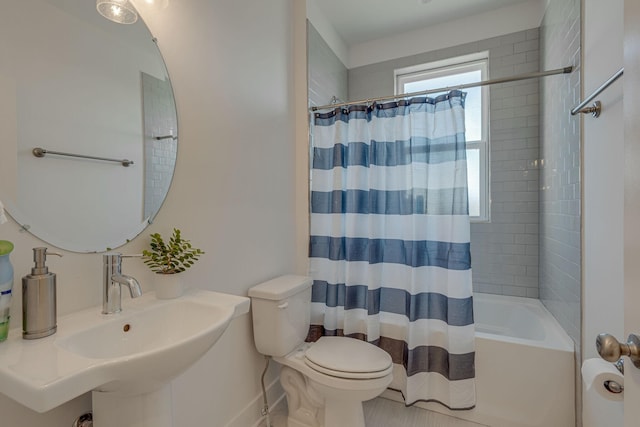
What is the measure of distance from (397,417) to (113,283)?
1680 mm

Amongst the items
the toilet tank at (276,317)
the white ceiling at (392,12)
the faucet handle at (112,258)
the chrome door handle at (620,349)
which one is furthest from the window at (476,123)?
the faucet handle at (112,258)

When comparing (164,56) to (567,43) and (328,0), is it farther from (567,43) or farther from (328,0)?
(567,43)

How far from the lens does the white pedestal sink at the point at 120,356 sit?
0.56 meters

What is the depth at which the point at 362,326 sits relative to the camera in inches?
77.3

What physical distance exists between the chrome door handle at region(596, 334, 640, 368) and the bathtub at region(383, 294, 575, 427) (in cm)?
125

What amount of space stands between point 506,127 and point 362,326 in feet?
6.38

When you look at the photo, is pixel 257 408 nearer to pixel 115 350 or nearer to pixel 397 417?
pixel 397 417

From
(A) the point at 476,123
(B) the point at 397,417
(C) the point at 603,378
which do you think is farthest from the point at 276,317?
(A) the point at 476,123

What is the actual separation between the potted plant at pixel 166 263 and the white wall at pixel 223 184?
5 centimetres

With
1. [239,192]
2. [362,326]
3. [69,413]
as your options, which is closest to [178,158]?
[239,192]

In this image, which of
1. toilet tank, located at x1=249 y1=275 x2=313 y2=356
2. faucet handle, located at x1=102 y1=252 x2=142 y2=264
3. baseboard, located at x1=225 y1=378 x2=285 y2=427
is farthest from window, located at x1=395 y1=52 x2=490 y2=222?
faucet handle, located at x1=102 y1=252 x2=142 y2=264

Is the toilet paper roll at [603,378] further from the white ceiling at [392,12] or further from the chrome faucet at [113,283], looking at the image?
the white ceiling at [392,12]

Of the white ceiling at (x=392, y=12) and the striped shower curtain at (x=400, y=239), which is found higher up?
the white ceiling at (x=392, y=12)

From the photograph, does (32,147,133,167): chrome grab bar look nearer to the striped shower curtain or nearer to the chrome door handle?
the striped shower curtain
